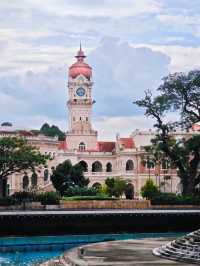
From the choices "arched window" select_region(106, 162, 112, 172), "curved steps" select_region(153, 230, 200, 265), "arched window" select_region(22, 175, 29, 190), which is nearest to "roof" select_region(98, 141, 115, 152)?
"arched window" select_region(106, 162, 112, 172)

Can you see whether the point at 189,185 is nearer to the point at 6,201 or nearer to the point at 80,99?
the point at 6,201

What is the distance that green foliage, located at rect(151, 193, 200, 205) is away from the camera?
87562mm

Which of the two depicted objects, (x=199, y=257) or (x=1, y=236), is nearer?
(x=199, y=257)

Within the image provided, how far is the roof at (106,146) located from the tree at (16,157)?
185 ft

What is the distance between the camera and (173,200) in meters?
88.4

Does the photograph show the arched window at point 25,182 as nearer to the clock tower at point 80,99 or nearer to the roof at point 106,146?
the roof at point 106,146

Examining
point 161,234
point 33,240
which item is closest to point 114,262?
point 33,240

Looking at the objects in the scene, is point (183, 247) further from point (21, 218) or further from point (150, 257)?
point (21, 218)

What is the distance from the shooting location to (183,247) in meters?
46.5

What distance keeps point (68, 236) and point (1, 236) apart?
5.73m

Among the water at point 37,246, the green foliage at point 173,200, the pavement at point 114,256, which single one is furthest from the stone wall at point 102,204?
the pavement at point 114,256

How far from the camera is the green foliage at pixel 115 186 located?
126 metres

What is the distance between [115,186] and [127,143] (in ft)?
75.9

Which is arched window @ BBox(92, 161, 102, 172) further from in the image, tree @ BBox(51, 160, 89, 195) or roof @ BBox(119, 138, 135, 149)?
tree @ BBox(51, 160, 89, 195)
